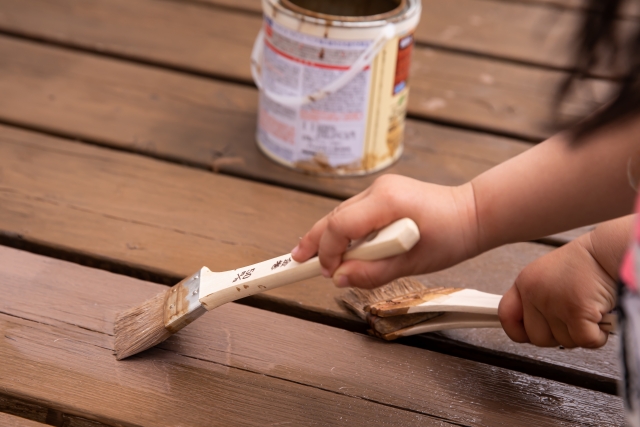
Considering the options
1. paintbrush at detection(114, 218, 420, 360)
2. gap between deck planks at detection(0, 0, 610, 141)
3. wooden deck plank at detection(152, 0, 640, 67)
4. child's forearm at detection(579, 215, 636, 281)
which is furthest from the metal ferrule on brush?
wooden deck plank at detection(152, 0, 640, 67)

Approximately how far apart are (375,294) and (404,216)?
226 millimetres

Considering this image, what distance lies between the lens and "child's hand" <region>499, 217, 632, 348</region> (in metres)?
0.71

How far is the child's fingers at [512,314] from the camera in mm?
756

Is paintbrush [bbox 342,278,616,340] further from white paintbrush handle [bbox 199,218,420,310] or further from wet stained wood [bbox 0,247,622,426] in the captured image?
white paintbrush handle [bbox 199,218,420,310]

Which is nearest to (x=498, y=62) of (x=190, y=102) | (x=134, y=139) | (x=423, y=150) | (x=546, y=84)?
(x=546, y=84)

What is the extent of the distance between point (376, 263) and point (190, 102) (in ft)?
2.18

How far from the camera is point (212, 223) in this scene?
3.17 feet

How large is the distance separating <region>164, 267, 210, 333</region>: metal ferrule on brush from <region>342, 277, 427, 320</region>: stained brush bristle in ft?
0.57

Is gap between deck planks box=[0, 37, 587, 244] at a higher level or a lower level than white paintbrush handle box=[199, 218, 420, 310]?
lower

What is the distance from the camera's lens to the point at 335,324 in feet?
2.81

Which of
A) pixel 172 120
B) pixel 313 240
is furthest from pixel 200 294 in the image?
pixel 172 120

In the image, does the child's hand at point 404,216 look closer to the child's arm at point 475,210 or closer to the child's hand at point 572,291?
the child's arm at point 475,210

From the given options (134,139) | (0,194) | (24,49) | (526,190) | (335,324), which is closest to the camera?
(526,190)

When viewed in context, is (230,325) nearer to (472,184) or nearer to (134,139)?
(472,184)
